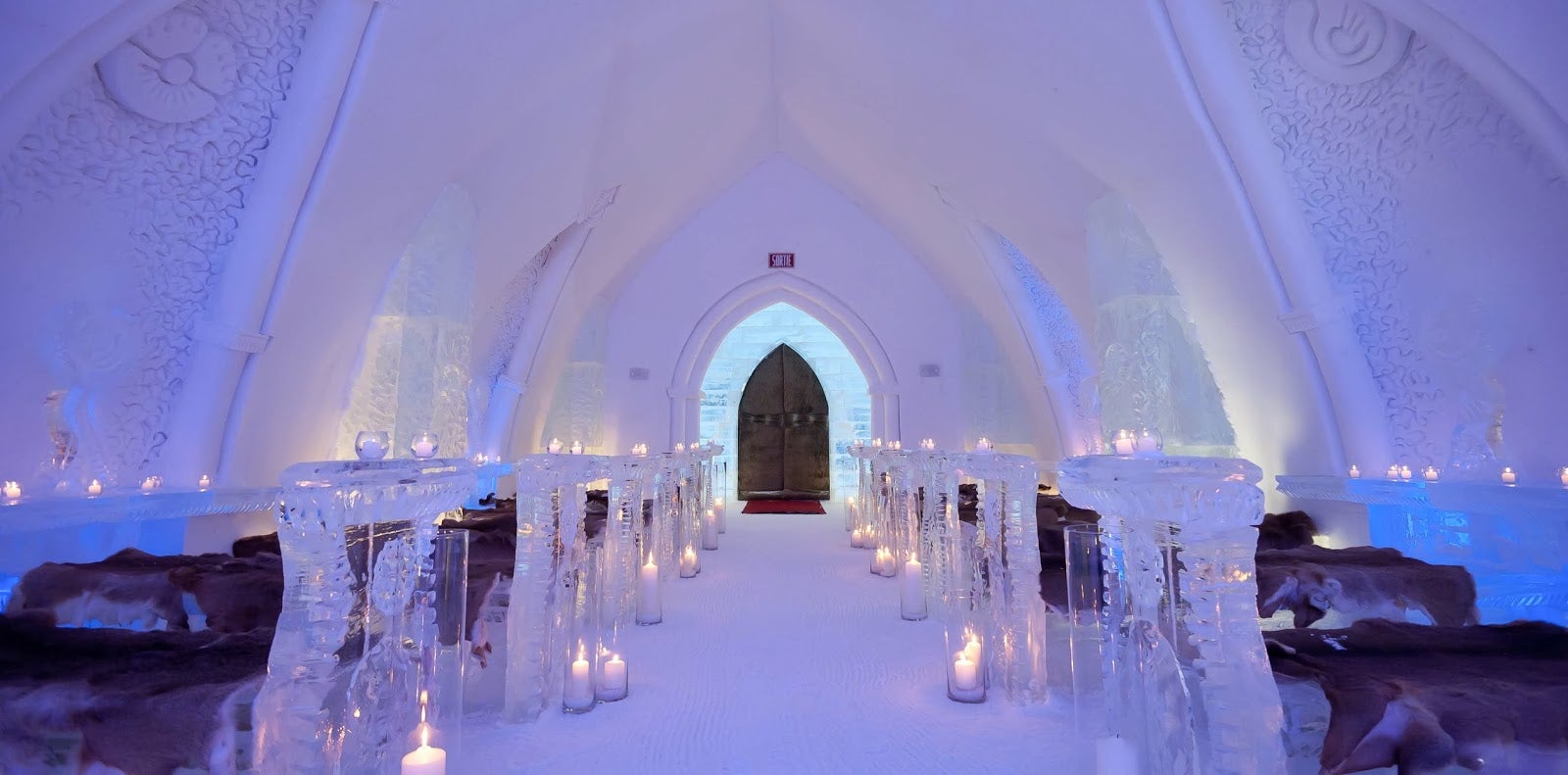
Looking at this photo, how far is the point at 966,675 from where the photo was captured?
7.75 feet

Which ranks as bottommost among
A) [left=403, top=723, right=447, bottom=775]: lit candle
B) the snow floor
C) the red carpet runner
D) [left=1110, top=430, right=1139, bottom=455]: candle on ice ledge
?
the red carpet runner

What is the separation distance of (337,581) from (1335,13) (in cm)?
429

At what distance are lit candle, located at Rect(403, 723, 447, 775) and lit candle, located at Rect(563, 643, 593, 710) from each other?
→ 0.78 metres

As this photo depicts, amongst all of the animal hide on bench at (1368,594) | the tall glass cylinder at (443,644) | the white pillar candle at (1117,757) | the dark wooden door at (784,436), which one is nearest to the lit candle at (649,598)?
the tall glass cylinder at (443,644)

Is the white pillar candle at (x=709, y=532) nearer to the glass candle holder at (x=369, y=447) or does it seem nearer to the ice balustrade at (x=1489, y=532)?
the ice balustrade at (x=1489, y=532)

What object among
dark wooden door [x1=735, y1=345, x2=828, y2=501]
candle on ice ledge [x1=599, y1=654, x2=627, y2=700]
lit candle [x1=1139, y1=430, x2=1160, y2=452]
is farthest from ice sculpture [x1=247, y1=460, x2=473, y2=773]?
dark wooden door [x1=735, y1=345, x2=828, y2=501]

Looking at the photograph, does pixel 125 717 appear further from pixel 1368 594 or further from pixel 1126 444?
pixel 1368 594

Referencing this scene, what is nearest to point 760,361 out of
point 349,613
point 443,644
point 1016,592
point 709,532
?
point 709,532

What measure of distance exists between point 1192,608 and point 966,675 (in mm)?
1349

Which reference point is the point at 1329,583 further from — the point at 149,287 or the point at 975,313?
the point at 975,313

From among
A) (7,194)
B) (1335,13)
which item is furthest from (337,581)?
(1335,13)

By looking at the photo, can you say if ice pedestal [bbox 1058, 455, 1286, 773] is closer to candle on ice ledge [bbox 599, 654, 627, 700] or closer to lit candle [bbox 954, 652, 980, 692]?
lit candle [bbox 954, 652, 980, 692]

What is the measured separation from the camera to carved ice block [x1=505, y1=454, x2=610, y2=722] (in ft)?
7.13

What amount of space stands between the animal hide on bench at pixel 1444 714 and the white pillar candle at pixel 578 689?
1.90 m
